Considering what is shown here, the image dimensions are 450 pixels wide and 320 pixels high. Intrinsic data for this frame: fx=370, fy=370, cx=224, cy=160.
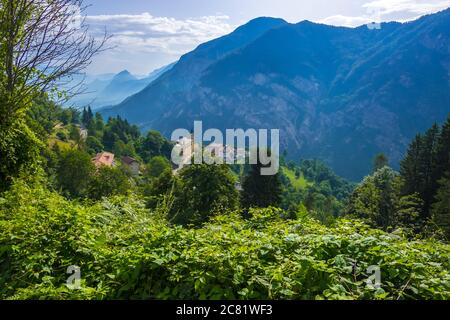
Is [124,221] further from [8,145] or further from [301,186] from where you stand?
[301,186]

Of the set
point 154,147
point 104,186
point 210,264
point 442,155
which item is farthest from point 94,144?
point 210,264

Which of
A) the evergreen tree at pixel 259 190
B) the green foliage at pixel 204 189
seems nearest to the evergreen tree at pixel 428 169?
the evergreen tree at pixel 259 190

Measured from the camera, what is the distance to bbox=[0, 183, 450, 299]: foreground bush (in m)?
4.27

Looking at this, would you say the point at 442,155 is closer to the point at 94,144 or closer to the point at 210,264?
the point at 210,264

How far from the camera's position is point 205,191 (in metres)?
31.5

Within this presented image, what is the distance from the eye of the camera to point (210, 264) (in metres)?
4.61

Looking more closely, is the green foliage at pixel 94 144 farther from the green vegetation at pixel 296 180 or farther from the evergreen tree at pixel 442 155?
the evergreen tree at pixel 442 155

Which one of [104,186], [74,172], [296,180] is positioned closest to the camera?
[104,186]

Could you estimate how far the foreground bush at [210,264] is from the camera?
4273 millimetres

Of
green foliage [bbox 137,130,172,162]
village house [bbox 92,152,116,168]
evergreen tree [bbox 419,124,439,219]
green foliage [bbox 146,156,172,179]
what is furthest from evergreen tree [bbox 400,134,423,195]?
green foliage [bbox 137,130,172,162]

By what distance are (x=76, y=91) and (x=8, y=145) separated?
11.7ft

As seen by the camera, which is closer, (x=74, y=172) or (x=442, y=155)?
(x=442, y=155)

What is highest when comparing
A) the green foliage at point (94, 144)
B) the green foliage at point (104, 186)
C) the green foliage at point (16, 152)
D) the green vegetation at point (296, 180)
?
the green foliage at point (94, 144)
